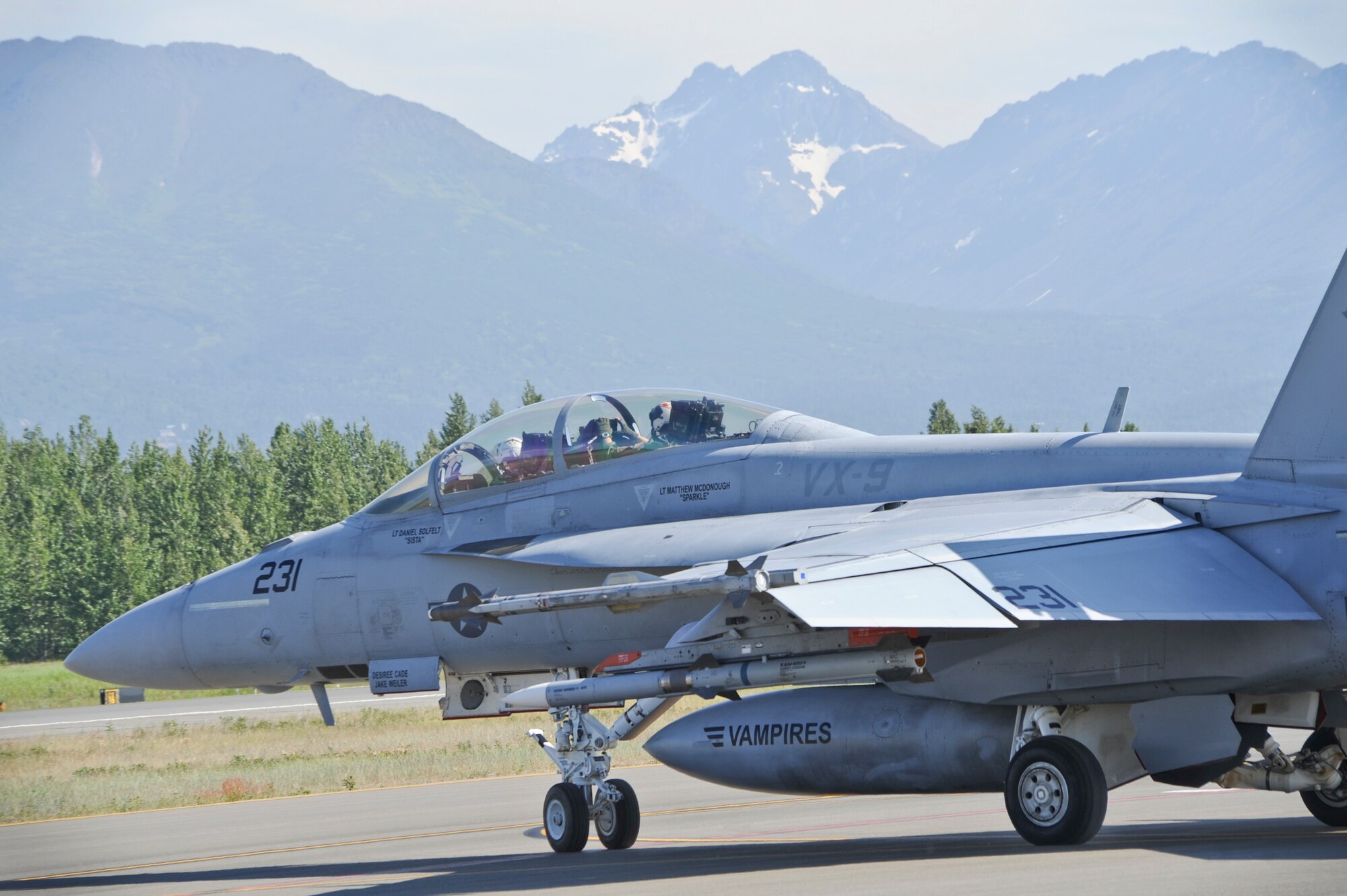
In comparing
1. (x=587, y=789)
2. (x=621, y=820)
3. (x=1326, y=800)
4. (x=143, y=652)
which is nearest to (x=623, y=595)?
(x=587, y=789)

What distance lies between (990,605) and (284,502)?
79486 mm

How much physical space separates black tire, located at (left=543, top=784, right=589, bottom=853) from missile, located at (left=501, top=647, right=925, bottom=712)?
60.5 inches

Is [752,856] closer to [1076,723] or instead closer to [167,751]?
[1076,723]

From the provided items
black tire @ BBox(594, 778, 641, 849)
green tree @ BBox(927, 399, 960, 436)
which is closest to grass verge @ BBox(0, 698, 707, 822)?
black tire @ BBox(594, 778, 641, 849)

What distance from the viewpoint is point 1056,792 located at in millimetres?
10961

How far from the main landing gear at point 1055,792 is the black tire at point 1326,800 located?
7.83 ft

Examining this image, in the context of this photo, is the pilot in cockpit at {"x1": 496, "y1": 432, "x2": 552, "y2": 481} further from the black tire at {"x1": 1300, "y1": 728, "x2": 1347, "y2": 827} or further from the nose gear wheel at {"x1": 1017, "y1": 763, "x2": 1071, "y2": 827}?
the black tire at {"x1": 1300, "y1": 728, "x2": 1347, "y2": 827}

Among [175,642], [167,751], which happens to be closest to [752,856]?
[175,642]

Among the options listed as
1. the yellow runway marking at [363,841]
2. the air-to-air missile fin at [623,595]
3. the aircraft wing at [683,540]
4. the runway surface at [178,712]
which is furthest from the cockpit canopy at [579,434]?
the runway surface at [178,712]

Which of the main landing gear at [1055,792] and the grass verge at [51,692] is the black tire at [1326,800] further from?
the grass verge at [51,692]

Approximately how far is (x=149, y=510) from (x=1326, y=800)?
77.2 metres

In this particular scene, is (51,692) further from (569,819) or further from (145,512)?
(569,819)

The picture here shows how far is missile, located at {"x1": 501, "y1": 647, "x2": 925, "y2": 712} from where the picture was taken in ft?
36.0

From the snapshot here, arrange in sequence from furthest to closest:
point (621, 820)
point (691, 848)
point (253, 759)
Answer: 1. point (253, 759)
2. point (691, 848)
3. point (621, 820)
